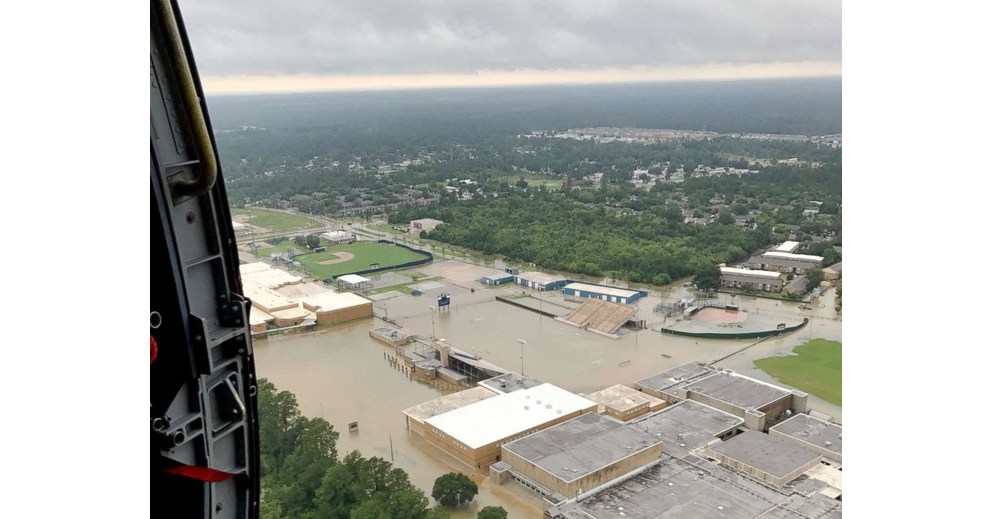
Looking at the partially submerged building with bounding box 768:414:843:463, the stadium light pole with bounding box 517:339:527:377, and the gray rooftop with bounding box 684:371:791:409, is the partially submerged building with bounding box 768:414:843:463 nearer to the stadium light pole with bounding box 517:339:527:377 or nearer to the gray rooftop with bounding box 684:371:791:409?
the gray rooftop with bounding box 684:371:791:409

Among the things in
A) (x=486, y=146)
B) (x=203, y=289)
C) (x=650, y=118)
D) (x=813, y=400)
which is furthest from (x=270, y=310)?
(x=650, y=118)

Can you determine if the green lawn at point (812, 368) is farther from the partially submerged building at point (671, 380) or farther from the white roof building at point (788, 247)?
the white roof building at point (788, 247)

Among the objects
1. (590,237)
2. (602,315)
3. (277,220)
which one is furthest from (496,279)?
(277,220)

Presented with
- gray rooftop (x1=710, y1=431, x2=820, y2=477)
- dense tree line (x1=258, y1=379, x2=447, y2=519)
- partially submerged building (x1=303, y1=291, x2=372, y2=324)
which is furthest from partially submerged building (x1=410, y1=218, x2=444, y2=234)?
gray rooftop (x1=710, y1=431, x2=820, y2=477)

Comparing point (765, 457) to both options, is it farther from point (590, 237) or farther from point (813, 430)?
point (590, 237)

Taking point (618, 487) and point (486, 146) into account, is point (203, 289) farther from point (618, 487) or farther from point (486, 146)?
point (486, 146)

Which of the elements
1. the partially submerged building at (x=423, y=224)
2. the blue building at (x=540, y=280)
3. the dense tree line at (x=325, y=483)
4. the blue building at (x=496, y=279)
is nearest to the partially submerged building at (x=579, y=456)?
the dense tree line at (x=325, y=483)
